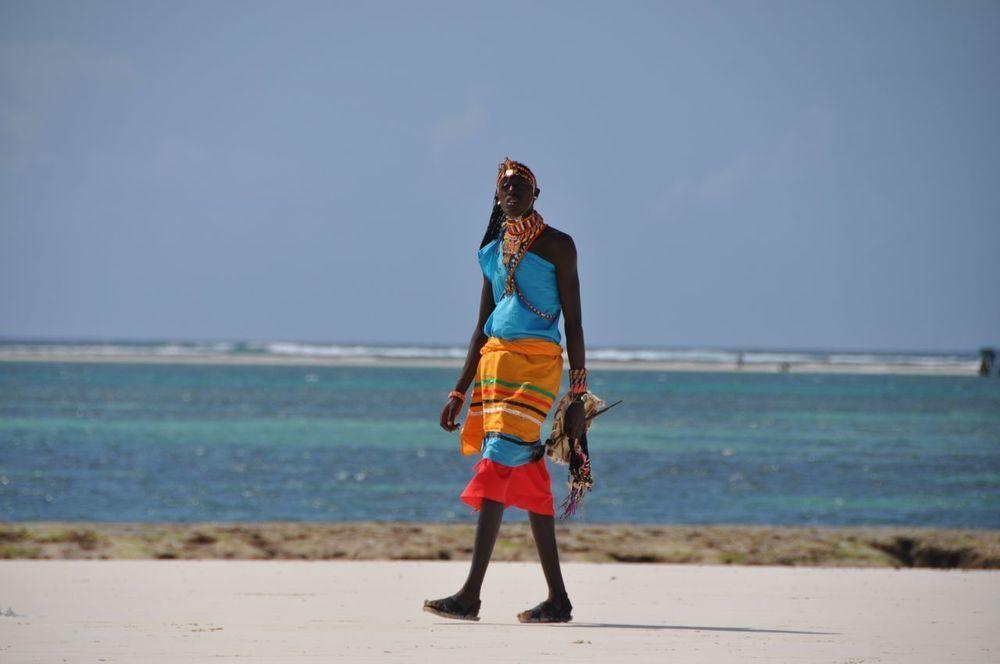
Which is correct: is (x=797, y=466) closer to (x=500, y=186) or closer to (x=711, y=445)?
(x=711, y=445)

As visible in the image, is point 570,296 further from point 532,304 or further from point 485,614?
point 485,614

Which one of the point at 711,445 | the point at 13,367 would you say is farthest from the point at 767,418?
the point at 13,367

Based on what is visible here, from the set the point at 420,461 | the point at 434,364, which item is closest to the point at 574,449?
the point at 420,461

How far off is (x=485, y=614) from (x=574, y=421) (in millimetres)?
1097

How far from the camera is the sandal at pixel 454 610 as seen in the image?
5.46 m

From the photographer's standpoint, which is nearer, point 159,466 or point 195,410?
point 159,466

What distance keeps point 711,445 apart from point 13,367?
5926 centimetres

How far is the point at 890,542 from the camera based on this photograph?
1025 cm

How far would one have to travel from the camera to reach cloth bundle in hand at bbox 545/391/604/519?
17.6 ft

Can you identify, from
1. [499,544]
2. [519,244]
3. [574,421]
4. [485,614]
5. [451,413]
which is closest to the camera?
[574,421]

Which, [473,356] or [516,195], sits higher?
[516,195]

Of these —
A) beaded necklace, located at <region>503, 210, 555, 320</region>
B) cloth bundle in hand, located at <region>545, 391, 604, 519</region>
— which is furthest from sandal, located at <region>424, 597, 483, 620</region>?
beaded necklace, located at <region>503, 210, 555, 320</region>

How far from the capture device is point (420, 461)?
2089 cm

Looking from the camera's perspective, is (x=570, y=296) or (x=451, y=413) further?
(x=451, y=413)
